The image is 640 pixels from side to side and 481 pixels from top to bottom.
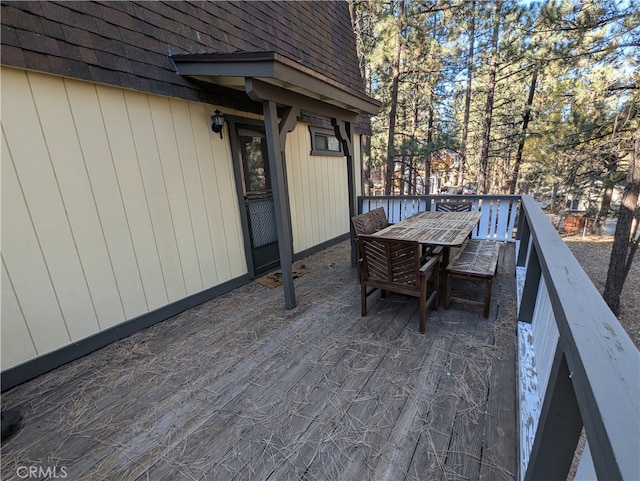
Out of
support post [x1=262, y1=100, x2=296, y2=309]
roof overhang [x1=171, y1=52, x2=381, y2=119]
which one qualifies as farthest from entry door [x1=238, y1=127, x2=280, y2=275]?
support post [x1=262, y1=100, x2=296, y2=309]

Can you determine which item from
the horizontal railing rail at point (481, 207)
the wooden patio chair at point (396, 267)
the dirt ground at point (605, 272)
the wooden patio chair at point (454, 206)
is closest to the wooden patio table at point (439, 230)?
the wooden patio chair at point (396, 267)

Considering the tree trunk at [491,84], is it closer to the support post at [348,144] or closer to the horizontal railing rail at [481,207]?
the horizontal railing rail at [481,207]

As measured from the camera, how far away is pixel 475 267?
274cm

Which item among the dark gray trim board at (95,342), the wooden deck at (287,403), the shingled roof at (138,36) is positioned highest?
the shingled roof at (138,36)

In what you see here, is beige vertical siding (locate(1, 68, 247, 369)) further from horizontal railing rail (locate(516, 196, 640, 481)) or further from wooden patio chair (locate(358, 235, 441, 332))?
horizontal railing rail (locate(516, 196, 640, 481))

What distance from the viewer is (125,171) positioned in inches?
102

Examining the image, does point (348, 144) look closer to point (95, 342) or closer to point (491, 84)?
point (95, 342)

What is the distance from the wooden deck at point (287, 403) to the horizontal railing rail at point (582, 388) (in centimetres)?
47

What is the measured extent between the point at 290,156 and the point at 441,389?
3.84m

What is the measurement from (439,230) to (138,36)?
359 centimetres

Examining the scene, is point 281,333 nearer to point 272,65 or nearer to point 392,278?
point 392,278

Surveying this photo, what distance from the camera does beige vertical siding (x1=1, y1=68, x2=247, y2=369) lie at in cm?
206

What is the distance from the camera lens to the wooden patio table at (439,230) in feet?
9.00

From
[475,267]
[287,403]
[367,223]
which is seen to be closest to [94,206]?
[287,403]
